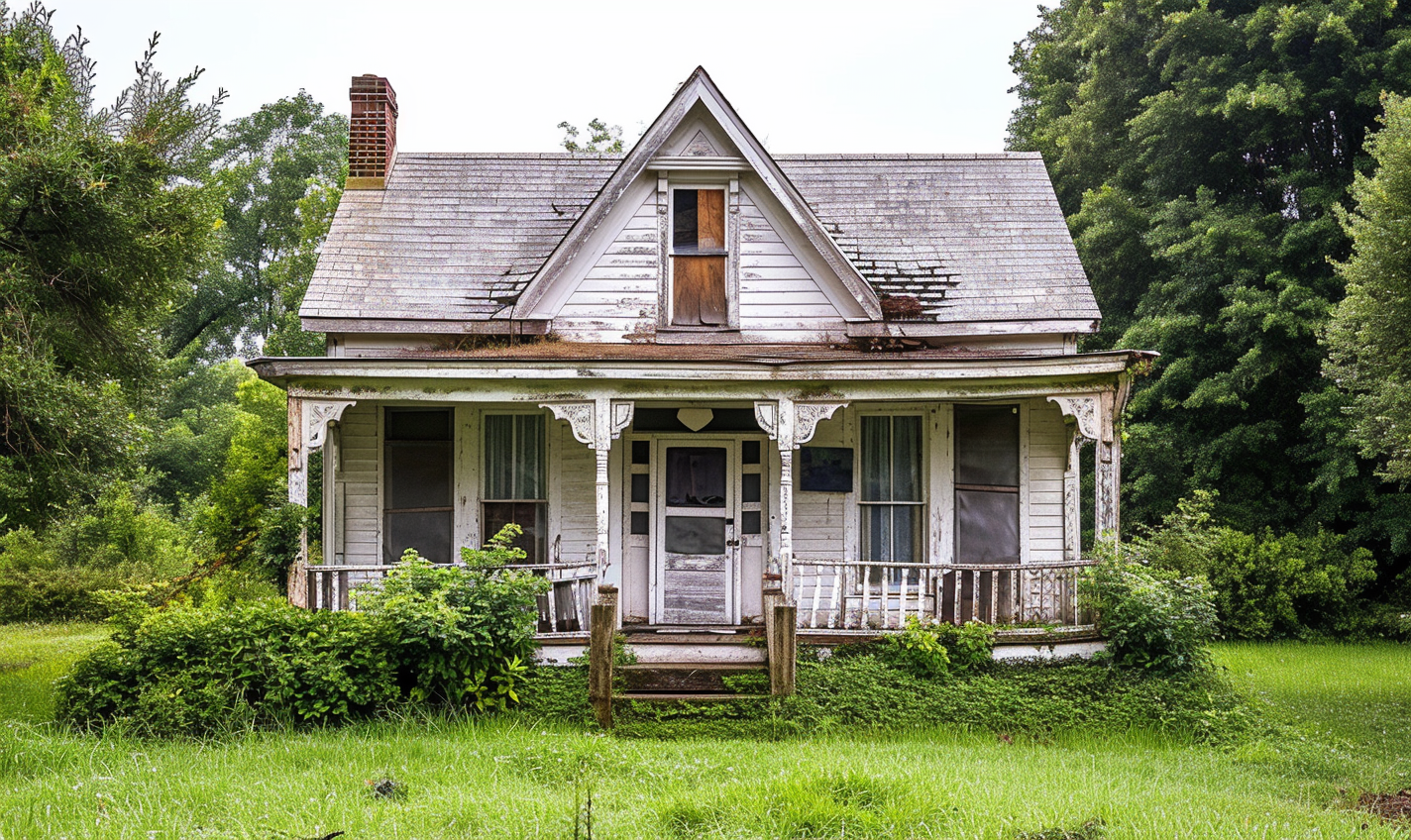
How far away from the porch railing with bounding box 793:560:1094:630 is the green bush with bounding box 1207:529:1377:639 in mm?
7488

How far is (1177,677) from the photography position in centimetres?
1010

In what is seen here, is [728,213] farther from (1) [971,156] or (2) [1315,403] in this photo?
(2) [1315,403]

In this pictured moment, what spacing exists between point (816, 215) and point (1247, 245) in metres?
10.3

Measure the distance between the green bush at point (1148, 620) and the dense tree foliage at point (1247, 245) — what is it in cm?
885

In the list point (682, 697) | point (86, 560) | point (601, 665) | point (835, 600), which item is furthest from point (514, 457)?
point (86, 560)

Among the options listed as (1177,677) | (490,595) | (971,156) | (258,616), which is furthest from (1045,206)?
(258,616)

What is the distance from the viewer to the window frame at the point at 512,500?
12.2 meters

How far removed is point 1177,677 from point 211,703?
28.4 ft

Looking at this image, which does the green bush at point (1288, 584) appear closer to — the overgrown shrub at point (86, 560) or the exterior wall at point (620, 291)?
the exterior wall at point (620, 291)

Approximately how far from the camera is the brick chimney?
14.0m

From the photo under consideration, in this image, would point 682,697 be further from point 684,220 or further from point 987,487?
point 684,220

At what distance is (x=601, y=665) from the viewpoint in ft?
30.3

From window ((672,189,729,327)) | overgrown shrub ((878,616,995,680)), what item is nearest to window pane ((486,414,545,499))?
window ((672,189,729,327))

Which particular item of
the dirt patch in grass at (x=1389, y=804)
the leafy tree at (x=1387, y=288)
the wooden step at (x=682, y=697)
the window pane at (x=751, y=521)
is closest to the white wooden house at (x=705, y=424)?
the window pane at (x=751, y=521)
